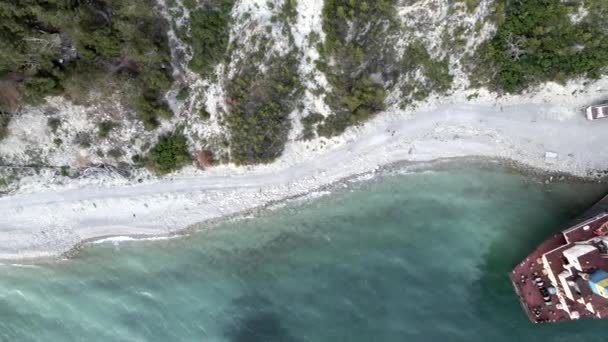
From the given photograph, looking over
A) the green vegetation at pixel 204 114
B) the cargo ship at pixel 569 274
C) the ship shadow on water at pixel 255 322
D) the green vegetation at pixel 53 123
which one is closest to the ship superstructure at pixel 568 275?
the cargo ship at pixel 569 274

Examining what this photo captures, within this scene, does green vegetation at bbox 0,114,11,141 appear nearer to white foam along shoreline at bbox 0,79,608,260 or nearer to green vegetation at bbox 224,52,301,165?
white foam along shoreline at bbox 0,79,608,260

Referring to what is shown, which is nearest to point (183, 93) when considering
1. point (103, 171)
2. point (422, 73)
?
point (103, 171)

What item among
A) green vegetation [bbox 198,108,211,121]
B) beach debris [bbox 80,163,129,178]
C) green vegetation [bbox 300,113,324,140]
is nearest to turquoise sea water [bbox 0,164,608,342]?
green vegetation [bbox 300,113,324,140]

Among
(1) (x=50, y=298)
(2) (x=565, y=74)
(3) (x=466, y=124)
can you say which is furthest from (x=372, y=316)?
(1) (x=50, y=298)

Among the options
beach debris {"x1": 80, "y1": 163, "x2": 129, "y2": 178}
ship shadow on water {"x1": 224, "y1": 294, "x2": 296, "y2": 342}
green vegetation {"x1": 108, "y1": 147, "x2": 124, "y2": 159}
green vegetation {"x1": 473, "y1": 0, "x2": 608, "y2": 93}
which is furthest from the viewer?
ship shadow on water {"x1": 224, "y1": 294, "x2": 296, "y2": 342}

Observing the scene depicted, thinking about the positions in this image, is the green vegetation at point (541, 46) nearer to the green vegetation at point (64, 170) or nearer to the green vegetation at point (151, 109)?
the green vegetation at point (151, 109)

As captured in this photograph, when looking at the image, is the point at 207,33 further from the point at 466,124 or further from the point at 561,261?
the point at 561,261

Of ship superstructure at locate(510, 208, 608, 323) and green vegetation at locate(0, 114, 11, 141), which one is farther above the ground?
green vegetation at locate(0, 114, 11, 141)

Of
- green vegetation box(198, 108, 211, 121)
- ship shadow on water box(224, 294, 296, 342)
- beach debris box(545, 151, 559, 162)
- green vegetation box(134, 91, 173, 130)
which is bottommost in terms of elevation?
ship shadow on water box(224, 294, 296, 342)
